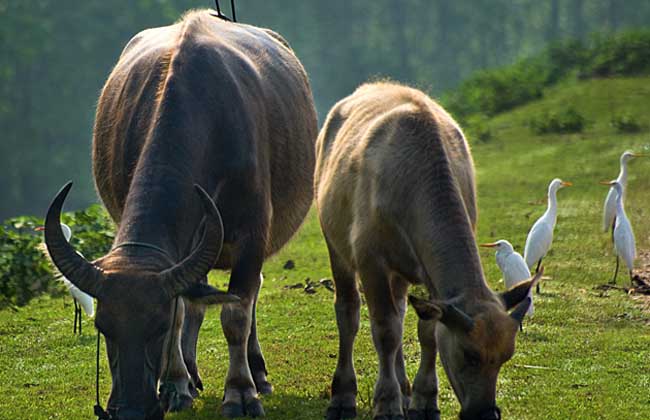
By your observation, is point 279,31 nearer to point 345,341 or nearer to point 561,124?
point 561,124

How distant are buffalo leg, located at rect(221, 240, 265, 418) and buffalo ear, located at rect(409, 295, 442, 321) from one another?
7.77 feet

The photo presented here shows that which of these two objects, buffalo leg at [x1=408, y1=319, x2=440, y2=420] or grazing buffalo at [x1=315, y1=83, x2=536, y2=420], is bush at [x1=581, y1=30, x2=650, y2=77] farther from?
buffalo leg at [x1=408, y1=319, x2=440, y2=420]

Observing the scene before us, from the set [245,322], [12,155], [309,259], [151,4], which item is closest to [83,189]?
[12,155]

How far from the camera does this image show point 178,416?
861 cm

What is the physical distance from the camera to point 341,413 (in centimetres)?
847

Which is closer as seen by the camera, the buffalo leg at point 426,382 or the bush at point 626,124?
the buffalo leg at point 426,382

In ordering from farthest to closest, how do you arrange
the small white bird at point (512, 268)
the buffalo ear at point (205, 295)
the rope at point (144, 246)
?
the small white bird at point (512, 268) → the rope at point (144, 246) → the buffalo ear at point (205, 295)

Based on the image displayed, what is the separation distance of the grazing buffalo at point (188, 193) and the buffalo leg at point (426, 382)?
47.6 inches

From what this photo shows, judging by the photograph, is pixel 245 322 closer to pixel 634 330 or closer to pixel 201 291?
pixel 201 291

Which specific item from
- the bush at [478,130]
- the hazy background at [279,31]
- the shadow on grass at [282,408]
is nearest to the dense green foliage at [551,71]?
the bush at [478,130]

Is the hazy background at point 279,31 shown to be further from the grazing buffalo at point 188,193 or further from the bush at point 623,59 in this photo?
the grazing buffalo at point 188,193

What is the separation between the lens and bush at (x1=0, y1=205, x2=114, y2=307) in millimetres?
15102

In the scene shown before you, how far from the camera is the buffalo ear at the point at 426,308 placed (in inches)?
252

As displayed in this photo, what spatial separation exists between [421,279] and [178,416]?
2.26 m
